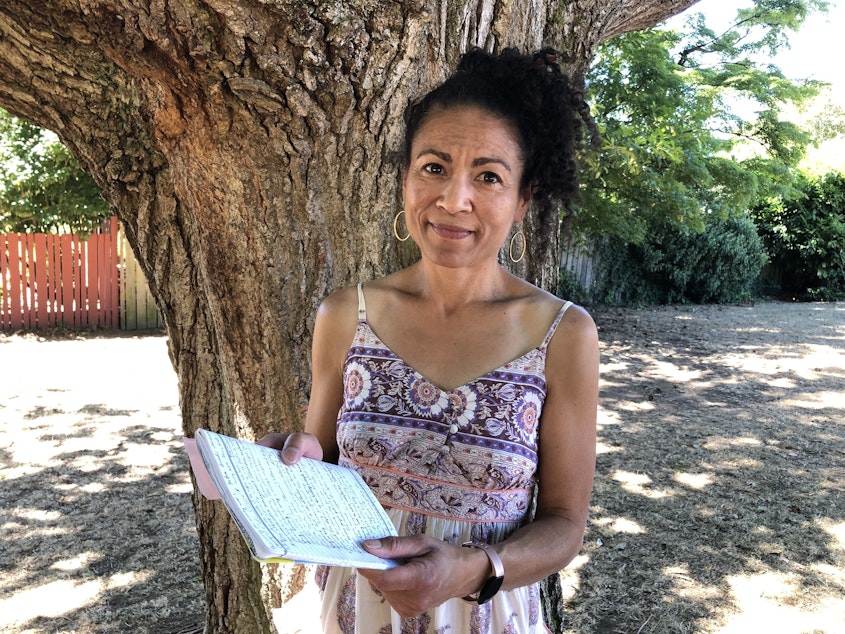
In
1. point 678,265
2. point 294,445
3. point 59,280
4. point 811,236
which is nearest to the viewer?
point 294,445

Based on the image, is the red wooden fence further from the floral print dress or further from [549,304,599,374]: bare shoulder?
[549,304,599,374]: bare shoulder

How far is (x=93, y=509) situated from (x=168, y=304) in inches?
125

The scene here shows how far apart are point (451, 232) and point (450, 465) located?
1.92ft

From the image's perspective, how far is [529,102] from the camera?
1896mm

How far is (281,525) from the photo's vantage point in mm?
1361

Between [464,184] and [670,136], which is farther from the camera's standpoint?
[670,136]

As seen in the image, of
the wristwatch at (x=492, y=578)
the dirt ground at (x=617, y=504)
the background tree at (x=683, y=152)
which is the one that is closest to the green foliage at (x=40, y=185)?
the dirt ground at (x=617, y=504)

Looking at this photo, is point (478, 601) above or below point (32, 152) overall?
below

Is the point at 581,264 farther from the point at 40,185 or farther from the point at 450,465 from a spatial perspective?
the point at 450,465

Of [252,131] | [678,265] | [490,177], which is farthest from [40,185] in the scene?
[678,265]

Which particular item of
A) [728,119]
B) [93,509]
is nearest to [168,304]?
[93,509]

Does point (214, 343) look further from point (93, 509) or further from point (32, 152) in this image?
point (32, 152)

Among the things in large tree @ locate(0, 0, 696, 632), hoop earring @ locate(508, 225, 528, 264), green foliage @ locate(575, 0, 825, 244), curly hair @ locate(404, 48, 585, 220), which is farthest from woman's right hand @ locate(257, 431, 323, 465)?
green foliage @ locate(575, 0, 825, 244)

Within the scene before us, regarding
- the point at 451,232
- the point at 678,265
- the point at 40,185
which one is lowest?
the point at 451,232
